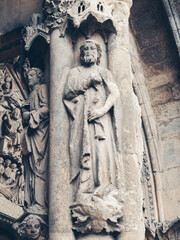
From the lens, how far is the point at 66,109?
5875 mm

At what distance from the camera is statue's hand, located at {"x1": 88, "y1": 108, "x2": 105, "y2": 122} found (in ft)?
18.5

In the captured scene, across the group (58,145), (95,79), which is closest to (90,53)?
(95,79)

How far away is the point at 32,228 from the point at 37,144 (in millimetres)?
972

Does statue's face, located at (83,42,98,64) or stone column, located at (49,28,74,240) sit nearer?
stone column, located at (49,28,74,240)

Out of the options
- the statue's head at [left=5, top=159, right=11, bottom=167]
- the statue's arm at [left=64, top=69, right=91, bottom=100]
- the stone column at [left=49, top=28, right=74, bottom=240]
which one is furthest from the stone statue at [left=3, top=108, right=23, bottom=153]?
the statue's arm at [left=64, top=69, right=91, bottom=100]

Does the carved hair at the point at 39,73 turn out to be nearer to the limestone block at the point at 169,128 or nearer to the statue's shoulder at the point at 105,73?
the statue's shoulder at the point at 105,73

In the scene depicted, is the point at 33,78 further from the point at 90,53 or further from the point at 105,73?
the point at 105,73

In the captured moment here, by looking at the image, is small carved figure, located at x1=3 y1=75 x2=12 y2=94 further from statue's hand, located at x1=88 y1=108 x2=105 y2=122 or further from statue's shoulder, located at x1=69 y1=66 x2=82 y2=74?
statue's hand, located at x1=88 y1=108 x2=105 y2=122

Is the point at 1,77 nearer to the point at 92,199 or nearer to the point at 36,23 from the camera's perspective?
the point at 36,23

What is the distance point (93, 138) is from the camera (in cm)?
560

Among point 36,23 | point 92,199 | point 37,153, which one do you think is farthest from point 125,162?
point 36,23

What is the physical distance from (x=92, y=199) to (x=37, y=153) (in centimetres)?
103

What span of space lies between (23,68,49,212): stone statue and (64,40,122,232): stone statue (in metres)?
0.43

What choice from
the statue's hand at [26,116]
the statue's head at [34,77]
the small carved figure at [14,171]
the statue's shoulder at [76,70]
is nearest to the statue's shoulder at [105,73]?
the statue's shoulder at [76,70]
